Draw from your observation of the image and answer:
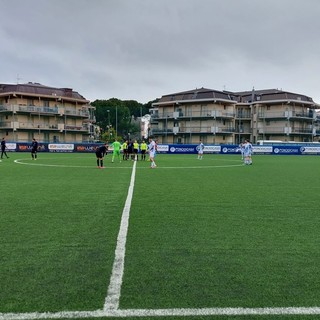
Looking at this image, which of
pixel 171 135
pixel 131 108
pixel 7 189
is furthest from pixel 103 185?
pixel 131 108

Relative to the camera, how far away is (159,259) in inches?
190

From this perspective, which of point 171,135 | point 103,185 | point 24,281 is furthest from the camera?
point 171,135

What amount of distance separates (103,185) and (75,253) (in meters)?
7.68

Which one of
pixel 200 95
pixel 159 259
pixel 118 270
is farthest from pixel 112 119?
pixel 118 270

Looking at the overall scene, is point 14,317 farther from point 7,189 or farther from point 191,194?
point 7,189

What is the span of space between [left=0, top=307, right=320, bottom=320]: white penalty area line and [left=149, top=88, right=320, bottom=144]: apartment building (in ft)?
222

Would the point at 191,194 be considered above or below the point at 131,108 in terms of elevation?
below

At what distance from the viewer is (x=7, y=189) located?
37.3 feet

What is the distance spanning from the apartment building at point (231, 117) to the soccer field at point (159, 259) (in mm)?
63135

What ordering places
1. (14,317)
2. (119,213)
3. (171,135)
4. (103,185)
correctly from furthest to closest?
(171,135) < (103,185) < (119,213) < (14,317)

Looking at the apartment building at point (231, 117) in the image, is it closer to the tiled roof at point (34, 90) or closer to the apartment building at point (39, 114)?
the apartment building at point (39, 114)

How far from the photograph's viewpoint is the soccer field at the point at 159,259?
352 cm

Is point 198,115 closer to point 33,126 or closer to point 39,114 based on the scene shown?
point 39,114

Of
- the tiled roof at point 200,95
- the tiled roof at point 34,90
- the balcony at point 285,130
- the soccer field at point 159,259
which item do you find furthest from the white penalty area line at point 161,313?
the balcony at point 285,130
